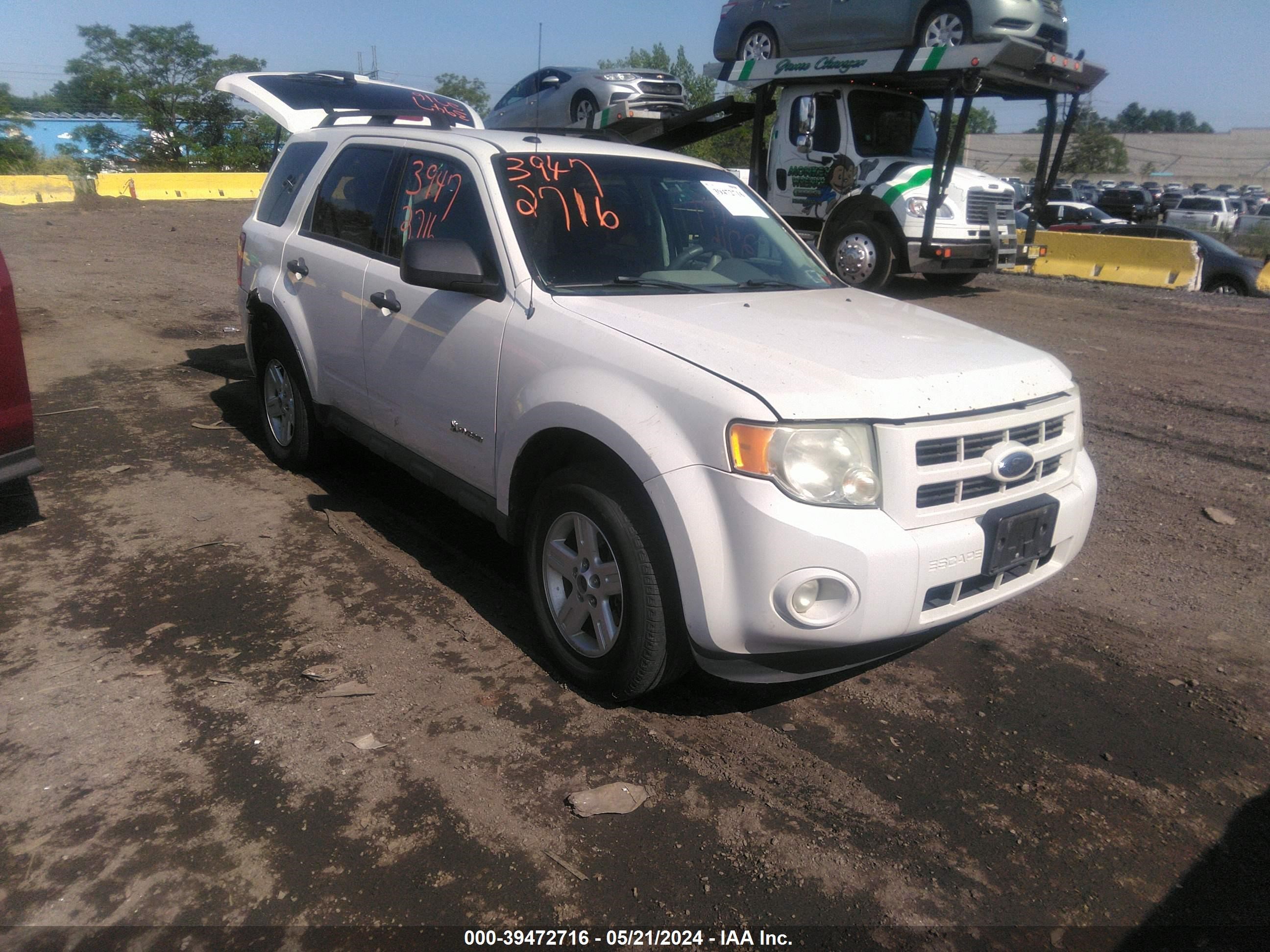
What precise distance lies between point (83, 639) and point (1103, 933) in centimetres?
353

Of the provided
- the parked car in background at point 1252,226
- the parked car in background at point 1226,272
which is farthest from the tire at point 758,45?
the parked car in background at point 1252,226

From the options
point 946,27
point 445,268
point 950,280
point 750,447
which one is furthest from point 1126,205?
point 750,447

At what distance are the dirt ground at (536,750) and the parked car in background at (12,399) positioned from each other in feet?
1.63

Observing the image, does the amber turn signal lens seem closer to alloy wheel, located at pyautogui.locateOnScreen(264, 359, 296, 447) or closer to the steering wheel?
the steering wheel

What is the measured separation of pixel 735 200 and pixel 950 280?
988 cm

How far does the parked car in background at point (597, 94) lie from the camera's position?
1370 centimetres

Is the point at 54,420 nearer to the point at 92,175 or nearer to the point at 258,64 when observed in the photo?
the point at 92,175

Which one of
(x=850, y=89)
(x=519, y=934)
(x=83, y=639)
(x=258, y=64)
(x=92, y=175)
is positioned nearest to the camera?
(x=519, y=934)

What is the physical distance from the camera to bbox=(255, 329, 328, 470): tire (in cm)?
515

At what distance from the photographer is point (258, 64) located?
61.2m

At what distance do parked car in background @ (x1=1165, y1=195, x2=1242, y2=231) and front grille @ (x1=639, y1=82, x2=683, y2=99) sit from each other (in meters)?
22.3

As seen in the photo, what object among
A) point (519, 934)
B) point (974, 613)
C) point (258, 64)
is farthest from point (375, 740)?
point (258, 64)

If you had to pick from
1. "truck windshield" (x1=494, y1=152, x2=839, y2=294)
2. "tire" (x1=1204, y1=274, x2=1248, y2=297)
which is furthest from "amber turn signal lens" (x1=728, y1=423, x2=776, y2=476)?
"tire" (x1=1204, y1=274, x2=1248, y2=297)

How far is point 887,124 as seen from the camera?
1168cm
